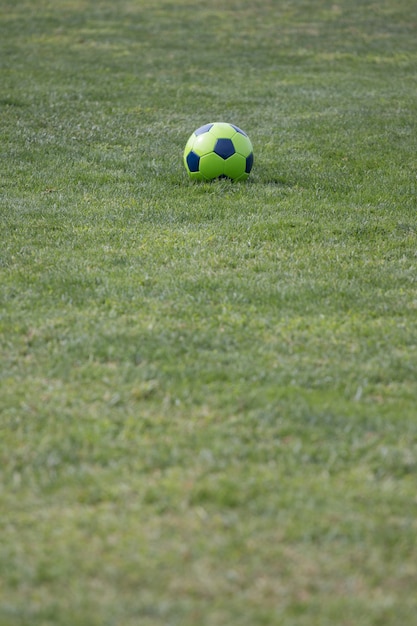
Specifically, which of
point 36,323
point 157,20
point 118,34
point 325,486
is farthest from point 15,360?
point 157,20

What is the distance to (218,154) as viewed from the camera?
7148 millimetres

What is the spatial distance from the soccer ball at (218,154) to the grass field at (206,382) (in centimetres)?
18

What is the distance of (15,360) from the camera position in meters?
4.05

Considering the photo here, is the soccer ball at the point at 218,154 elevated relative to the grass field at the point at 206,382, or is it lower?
elevated

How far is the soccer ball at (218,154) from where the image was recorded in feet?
23.4

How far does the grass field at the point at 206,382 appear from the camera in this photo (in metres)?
2.61

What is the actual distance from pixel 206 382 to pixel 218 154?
12.5 ft

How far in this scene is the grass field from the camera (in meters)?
2.61

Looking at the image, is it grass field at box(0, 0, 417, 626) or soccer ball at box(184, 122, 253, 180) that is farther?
soccer ball at box(184, 122, 253, 180)

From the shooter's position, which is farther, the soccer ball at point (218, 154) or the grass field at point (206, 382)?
the soccer ball at point (218, 154)

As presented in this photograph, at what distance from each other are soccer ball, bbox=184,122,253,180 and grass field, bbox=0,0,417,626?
183 millimetres

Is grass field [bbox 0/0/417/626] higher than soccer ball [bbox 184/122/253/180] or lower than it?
lower

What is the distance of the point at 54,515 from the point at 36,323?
68.1 inches

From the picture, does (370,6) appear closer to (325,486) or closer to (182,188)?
(182,188)
